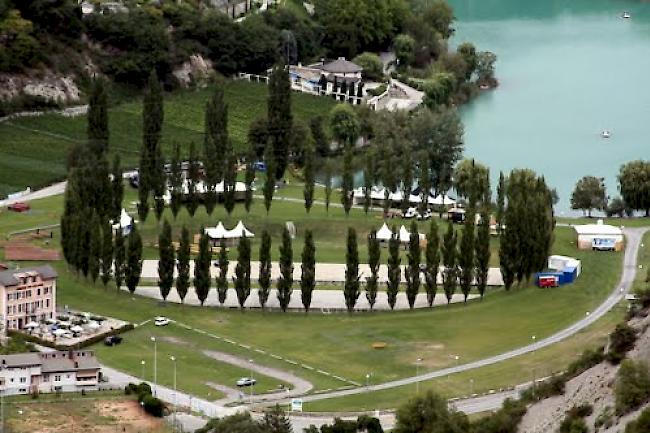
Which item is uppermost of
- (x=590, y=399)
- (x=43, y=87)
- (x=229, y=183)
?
(x=43, y=87)

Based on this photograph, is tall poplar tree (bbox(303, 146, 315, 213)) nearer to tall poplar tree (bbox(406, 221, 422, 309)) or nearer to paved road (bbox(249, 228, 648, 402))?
tall poplar tree (bbox(406, 221, 422, 309))

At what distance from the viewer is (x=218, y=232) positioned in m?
108

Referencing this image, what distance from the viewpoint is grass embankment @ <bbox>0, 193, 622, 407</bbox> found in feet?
297

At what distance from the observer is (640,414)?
6450 centimetres

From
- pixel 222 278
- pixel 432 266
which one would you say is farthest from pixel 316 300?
pixel 432 266

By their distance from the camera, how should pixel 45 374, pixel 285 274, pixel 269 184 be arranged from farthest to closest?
1. pixel 269 184
2. pixel 285 274
3. pixel 45 374

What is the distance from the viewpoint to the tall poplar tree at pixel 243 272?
9731cm

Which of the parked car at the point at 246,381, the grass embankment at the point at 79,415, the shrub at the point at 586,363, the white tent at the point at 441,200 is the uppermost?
the white tent at the point at 441,200

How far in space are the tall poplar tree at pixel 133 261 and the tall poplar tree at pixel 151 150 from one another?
10.7 metres

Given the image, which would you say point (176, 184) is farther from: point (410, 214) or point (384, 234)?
point (410, 214)

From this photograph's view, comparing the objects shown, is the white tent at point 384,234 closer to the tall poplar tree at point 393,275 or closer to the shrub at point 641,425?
the tall poplar tree at point 393,275

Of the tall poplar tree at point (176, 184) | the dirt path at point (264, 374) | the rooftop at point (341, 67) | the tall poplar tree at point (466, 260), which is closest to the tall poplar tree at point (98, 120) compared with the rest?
the tall poplar tree at point (176, 184)

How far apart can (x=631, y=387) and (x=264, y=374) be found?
24.9 metres

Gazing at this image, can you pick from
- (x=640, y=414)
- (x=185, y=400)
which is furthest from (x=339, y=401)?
(x=640, y=414)
